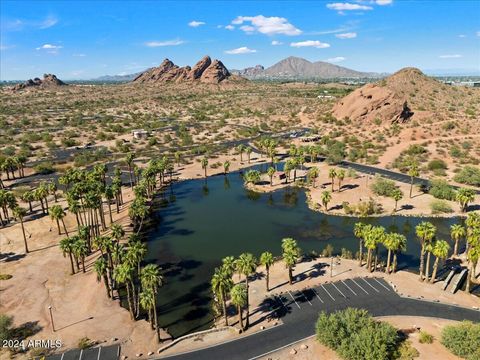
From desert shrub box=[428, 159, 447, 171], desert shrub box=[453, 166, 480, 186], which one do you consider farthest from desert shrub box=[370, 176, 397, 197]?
desert shrub box=[428, 159, 447, 171]

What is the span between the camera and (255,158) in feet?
438

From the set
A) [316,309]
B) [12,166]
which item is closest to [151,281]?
[316,309]

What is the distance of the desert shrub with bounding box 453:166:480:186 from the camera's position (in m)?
97.2

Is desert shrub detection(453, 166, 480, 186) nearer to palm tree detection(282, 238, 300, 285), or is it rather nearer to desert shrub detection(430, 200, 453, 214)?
desert shrub detection(430, 200, 453, 214)

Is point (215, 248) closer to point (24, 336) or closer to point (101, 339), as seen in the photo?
point (101, 339)

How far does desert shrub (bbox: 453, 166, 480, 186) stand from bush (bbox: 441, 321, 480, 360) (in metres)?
69.8

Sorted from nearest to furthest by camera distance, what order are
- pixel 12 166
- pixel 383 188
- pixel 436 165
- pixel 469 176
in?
pixel 383 188 → pixel 469 176 → pixel 12 166 → pixel 436 165

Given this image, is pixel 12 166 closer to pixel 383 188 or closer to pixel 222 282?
pixel 222 282

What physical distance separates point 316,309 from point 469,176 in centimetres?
7715

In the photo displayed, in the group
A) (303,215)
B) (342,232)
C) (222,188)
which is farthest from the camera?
(222,188)

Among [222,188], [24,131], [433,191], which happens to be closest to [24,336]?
[222,188]

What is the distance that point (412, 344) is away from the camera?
137 ft

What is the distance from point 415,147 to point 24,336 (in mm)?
128392

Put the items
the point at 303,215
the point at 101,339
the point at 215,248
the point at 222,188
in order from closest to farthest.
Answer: the point at 101,339 → the point at 215,248 → the point at 303,215 → the point at 222,188
